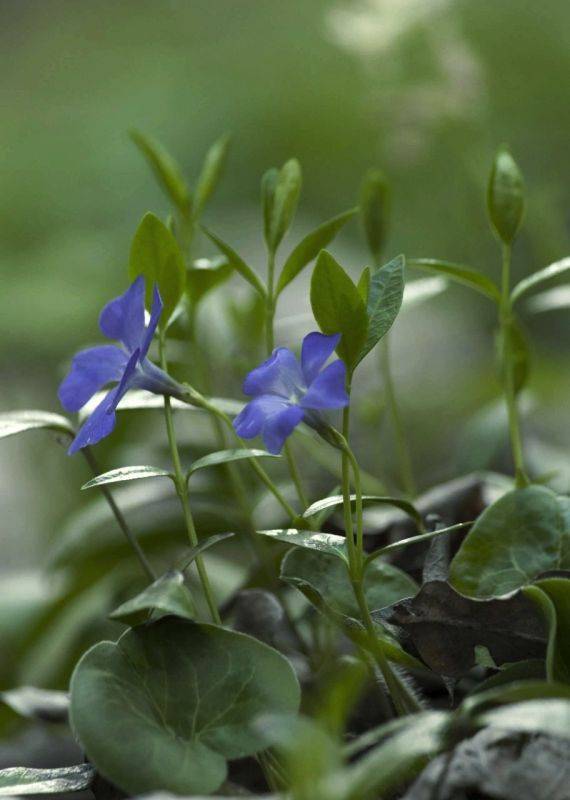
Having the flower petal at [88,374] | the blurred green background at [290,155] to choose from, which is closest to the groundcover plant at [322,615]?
the flower petal at [88,374]

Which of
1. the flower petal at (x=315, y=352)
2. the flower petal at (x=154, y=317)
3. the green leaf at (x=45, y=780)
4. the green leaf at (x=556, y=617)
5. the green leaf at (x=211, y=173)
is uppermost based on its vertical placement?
the green leaf at (x=211, y=173)

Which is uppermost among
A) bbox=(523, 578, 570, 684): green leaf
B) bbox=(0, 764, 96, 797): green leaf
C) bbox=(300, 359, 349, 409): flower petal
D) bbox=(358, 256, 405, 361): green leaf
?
bbox=(358, 256, 405, 361): green leaf

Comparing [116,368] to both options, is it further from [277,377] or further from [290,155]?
[290,155]

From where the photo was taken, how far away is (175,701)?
0.37 metres

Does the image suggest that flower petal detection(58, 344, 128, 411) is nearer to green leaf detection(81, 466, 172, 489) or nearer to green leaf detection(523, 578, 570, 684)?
green leaf detection(81, 466, 172, 489)

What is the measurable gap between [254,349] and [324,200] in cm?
91

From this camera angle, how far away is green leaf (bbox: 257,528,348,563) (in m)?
0.36

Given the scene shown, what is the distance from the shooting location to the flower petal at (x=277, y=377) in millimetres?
369

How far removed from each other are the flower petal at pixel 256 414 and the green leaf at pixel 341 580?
7 cm

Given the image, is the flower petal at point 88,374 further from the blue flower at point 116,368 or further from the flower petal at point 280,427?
the flower petal at point 280,427

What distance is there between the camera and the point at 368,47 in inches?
39.1

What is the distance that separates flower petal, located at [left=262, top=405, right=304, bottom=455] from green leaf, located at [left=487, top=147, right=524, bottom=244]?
16 cm

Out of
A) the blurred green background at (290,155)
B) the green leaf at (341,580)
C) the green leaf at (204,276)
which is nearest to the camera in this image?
the green leaf at (341,580)

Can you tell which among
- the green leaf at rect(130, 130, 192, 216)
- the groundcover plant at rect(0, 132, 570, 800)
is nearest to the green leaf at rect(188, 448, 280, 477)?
the groundcover plant at rect(0, 132, 570, 800)
